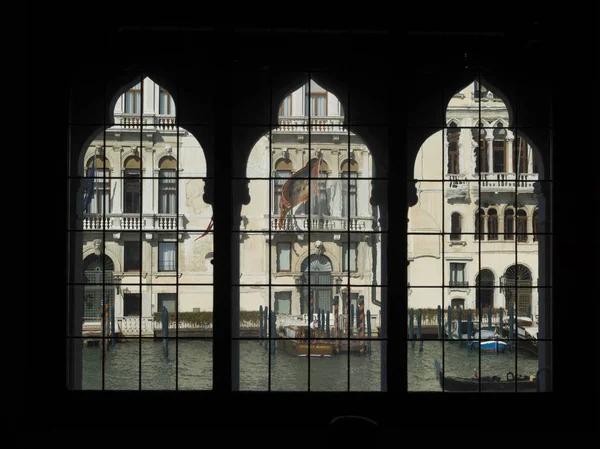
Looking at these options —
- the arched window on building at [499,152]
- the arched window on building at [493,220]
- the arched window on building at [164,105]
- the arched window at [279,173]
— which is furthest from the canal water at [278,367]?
the arched window on building at [164,105]

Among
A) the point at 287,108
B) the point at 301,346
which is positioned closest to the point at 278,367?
the point at 301,346

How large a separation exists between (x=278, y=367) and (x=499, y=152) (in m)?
19.7

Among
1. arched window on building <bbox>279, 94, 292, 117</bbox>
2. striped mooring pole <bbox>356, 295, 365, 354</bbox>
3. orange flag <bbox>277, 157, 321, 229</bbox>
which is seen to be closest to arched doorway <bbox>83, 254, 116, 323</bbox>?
orange flag <bbox>277, 157, 321, 229</bbox>

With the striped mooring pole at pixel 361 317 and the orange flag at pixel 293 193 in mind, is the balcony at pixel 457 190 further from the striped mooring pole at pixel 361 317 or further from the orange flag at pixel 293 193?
the striped mooring pole at pixel 361 317

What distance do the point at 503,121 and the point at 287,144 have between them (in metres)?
13.8

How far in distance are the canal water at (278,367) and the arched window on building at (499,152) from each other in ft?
37.8

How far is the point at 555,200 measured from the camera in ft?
12.0

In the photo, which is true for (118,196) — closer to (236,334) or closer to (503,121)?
(503,121)

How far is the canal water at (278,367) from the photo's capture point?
129ft

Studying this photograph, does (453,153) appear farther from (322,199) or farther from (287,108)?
(287,108)

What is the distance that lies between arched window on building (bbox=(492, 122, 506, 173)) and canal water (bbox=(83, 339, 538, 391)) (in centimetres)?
1151

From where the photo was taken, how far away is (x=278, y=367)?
40.7 metres

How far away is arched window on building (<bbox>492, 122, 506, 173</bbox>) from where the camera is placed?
4081 cm

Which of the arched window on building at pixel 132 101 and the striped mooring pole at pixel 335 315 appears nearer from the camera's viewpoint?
the striped mooring pole at pixel 335 315
